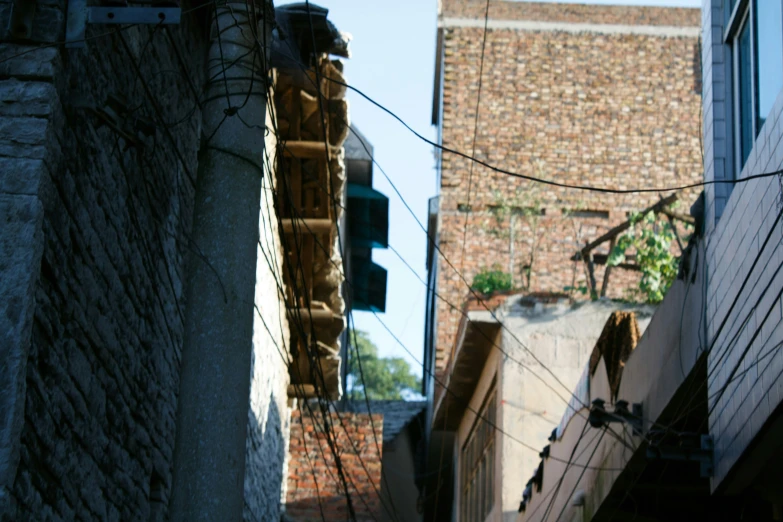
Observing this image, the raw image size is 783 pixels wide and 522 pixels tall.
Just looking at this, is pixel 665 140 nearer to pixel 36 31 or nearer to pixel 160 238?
pixel 160 238

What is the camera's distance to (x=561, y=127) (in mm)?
24250

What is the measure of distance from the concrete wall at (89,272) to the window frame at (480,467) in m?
7.73

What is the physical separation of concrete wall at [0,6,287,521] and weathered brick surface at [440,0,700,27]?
17.7m

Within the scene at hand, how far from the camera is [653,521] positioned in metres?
11.0

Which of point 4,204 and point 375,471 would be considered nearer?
point 4,204

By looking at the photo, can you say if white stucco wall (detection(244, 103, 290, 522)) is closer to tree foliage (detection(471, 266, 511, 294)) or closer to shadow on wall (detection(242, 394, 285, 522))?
shadow on wall (detection(242, 394, 285, 522))

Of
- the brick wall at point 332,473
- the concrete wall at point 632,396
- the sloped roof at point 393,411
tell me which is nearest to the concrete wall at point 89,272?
the concrete wall at point 632,396

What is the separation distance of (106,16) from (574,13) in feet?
69.5

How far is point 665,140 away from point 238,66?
66.6ft

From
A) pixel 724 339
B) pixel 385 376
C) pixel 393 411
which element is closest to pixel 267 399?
pixel 724 339

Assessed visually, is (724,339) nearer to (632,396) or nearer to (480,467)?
(632,396)

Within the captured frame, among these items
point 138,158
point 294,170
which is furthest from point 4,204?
point 294,170

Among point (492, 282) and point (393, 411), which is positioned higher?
point (492, 282)

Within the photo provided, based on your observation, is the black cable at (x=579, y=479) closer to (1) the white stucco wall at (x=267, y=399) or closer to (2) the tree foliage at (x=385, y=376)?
(1) the white stucco wall at (x=267, y=399)
